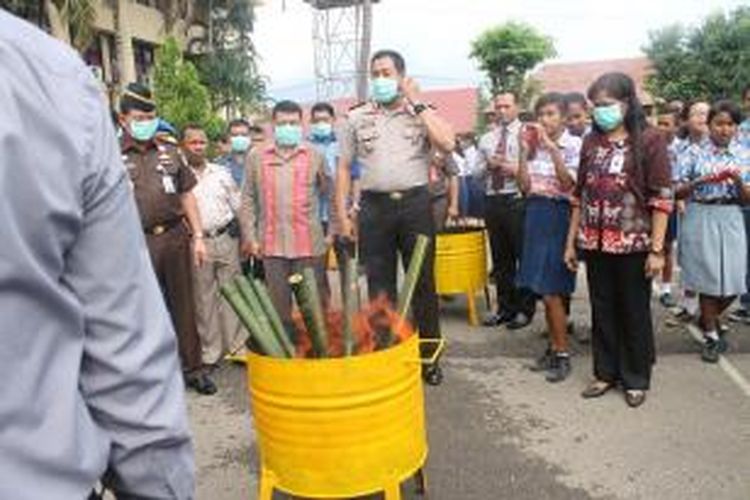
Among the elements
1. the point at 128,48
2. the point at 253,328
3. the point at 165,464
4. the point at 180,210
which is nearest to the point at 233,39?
the point at 128,48

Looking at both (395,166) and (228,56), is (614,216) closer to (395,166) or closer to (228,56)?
(395,166)

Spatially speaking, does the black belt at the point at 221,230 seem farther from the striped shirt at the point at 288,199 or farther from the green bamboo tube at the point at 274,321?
the green bamboo tube at the point at 274,321

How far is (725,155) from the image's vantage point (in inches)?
235

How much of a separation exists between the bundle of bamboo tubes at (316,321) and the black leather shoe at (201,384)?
2176mm

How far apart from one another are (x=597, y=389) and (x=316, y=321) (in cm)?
245

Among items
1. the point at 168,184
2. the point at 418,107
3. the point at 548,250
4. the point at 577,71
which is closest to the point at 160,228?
the point at 168,184

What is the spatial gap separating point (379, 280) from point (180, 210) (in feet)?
4.15

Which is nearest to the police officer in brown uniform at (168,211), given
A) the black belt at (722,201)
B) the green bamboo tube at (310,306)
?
the green bamboo tube at (310,306)

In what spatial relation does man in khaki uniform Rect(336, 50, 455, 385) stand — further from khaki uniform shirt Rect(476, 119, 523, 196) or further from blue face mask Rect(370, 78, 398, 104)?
khaki uniform shirt Rect(476, 119, 523, 196)

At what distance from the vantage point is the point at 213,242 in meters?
6.12

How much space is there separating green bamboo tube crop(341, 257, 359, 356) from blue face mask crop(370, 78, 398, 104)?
1.91 meters

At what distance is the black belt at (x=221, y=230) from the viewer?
610cm

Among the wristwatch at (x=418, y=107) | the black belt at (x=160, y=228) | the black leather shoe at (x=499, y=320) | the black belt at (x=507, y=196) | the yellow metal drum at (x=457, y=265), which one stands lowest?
the black leather shoe at (x=499, y=320)

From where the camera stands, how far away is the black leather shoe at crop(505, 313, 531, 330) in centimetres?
710
